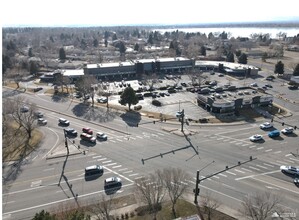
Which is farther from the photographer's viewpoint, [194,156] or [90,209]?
[194,156]

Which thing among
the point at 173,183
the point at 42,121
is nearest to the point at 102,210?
the point at 173,183

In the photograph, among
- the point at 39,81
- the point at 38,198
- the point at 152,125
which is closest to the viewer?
the point at 38,198

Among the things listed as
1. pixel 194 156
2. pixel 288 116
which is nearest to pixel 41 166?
pixel 194 156

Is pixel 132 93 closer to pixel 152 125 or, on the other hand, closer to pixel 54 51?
pixel 152 125

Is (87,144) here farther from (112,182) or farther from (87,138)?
(112,182)

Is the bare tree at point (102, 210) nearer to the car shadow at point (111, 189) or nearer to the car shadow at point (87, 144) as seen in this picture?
the car shadow at point (111, 189)
